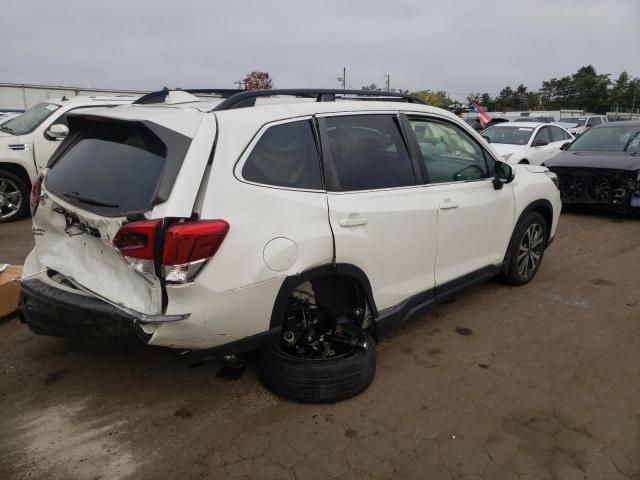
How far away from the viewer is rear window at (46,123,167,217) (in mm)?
2504

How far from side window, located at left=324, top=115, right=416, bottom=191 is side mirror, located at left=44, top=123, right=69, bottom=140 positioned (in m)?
5.57

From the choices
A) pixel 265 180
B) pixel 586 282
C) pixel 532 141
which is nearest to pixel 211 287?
pixel 265 180

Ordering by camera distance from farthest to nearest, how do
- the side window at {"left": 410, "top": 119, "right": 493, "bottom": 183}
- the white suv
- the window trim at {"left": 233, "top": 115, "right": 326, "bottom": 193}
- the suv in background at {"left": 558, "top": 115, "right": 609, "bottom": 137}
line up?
the suv in background at {"left": 558, "top": 115, "right": 609, "bottom": 137} → the side window at {"left": 410, "top": 119, "right": 493, "bottom": 183} → the window trim at {"left": 233, "top": 115, "right": 326, "bottom": 193} → the white suv

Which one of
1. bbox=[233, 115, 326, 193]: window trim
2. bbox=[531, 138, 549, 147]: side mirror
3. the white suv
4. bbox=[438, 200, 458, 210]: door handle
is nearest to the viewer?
the white suv

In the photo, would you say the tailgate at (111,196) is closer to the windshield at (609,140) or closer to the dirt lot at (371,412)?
the dirt lot at (371,412)

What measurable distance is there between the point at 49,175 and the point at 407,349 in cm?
267

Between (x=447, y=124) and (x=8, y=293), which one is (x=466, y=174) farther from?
(x=8, y=293)

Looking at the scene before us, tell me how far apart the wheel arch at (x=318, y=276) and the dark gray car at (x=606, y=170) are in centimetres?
643

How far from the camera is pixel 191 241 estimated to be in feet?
7.64

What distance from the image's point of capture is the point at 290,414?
9.44ft

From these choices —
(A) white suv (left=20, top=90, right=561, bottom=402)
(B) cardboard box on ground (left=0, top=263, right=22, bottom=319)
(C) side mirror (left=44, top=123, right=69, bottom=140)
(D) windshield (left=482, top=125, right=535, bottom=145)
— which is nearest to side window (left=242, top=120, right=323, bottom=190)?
(A) white suv (left=20, top=90, right=561, bottom=402)

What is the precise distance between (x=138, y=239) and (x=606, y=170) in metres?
7.69

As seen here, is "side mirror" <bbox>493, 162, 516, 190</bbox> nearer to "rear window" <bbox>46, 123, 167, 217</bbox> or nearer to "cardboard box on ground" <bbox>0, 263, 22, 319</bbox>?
"rear window" <bbox>46, 123, 167, 217</bbox>

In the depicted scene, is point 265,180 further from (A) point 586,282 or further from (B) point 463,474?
(A) point 586,282
